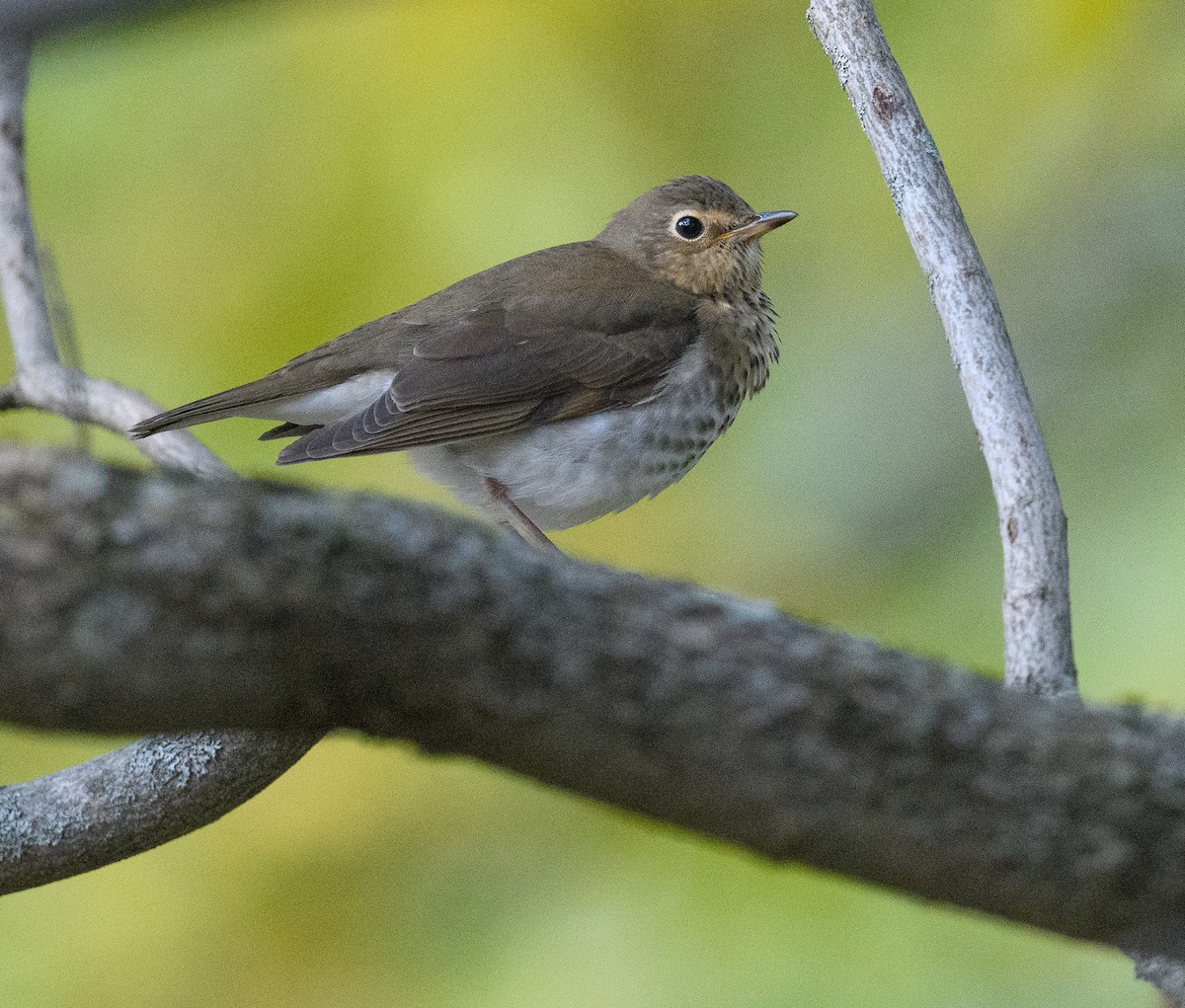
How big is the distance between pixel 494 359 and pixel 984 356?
4.67 feet

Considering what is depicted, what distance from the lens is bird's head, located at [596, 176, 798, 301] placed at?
3.78 meters

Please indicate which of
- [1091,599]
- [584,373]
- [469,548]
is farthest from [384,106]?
[469,548]

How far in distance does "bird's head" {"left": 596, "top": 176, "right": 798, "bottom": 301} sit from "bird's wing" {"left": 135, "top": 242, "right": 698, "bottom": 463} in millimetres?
149

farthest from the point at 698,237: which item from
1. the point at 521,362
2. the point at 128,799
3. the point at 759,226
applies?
the point at 128,799

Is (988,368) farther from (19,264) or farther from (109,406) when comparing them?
(19,264)

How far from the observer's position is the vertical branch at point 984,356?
1.97 meters

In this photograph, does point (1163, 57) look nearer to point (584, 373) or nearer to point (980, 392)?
point (584, 373)

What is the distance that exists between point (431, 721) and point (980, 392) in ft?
4.29

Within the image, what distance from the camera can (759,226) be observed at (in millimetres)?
3703

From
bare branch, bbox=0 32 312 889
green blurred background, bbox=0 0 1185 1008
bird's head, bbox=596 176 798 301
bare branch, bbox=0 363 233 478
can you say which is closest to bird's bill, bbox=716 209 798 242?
bird's head, bbox=596 176 798 301

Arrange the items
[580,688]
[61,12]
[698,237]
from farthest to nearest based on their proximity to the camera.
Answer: [698,237] < [580,688] < [61,12]

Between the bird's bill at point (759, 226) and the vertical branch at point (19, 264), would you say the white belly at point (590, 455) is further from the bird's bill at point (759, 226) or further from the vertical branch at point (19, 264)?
the vertical branch at point (19, 264)

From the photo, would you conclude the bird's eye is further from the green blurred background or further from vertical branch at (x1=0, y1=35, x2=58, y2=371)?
vertical branch at (x1=0, y1=35, x2=58, y2=371)

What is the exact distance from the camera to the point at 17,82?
11.5 ft
